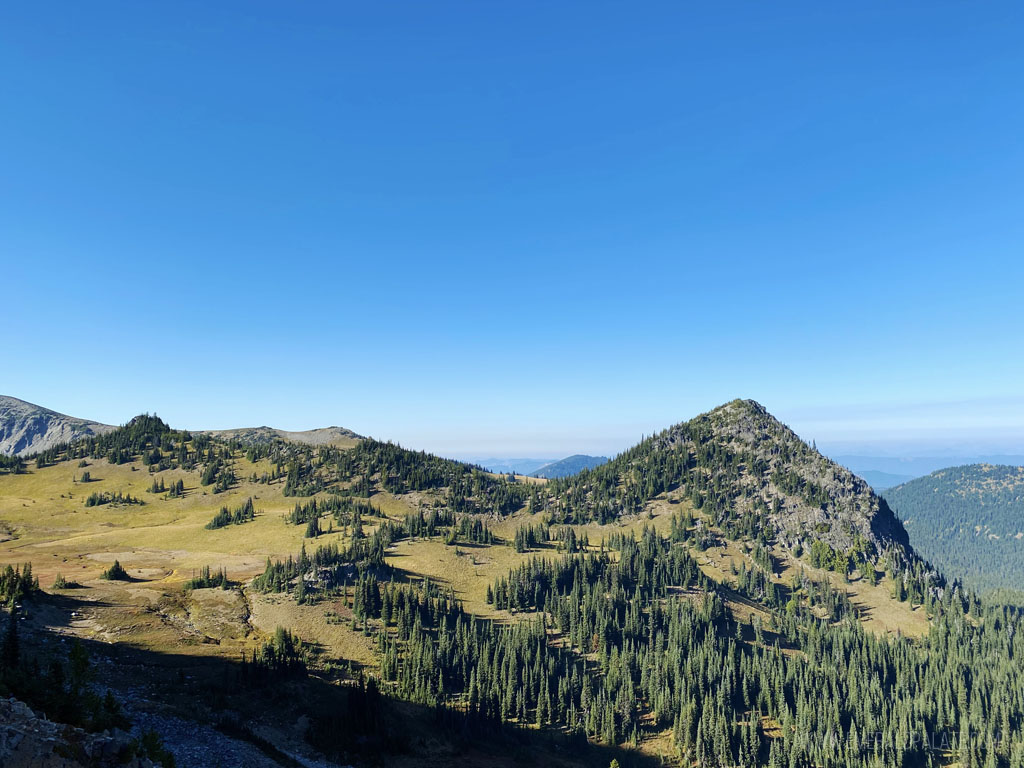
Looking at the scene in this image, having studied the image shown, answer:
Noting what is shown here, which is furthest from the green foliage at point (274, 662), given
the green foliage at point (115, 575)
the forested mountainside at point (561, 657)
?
the green foliage at point (115, 575)

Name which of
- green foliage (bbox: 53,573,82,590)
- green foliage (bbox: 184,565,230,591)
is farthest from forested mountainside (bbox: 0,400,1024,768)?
green foliage (bbox: 53,573,82,590)

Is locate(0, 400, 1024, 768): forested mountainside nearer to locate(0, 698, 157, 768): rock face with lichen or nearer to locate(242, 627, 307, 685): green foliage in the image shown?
locate(242, 627, 307, 685): green foliage

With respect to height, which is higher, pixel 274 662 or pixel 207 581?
pixel 207 581

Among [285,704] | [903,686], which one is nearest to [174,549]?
[285,704]

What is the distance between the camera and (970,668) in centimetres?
15100

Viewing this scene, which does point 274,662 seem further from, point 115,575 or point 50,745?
point 115,575

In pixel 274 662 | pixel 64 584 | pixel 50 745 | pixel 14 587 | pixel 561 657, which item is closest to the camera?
pixel 50 745

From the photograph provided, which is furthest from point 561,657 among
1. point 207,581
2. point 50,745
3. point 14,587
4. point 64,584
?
point 50,745

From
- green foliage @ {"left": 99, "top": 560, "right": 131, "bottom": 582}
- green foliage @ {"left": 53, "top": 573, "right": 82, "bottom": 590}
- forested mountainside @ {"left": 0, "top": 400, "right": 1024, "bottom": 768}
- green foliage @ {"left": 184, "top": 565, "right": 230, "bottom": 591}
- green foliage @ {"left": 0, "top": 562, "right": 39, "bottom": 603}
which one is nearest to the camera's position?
green foliage @ {"left": 0, "top": 562, "right": 39, "bottom": 603}

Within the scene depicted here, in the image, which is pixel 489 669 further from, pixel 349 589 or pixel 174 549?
pixel 174 549

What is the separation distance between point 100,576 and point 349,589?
179 feet

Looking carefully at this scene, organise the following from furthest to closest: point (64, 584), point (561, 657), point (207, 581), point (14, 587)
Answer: point (561, 657) → point (207, 581) → point (64, 584) → point (14, 587)

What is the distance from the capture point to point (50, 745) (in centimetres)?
2583

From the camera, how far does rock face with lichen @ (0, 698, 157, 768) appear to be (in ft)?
79.1
